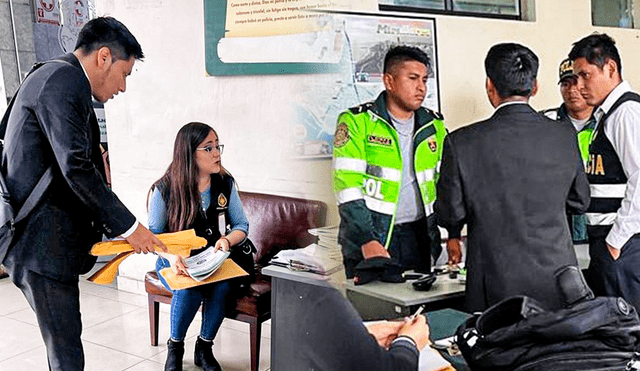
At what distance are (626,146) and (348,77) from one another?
280mm

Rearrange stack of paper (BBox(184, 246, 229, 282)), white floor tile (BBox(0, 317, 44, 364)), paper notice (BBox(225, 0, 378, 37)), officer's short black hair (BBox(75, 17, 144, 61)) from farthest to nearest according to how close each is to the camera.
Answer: white floor tile (BBox(0, 317, 44, 364)) → stack of paper (BBox(184, 246, 229, 282)) → officer's short black hair (BBox(75, 17, 144, 61)) → paper notice (BBox(225, 0, 378, 37))

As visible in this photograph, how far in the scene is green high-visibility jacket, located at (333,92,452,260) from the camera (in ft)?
1.57

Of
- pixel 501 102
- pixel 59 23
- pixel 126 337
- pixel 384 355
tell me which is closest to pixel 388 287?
pixel 384 355

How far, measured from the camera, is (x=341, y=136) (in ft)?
1.57

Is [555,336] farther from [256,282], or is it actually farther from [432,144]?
[256,282]

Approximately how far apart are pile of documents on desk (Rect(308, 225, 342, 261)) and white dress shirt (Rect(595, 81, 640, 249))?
275 mm

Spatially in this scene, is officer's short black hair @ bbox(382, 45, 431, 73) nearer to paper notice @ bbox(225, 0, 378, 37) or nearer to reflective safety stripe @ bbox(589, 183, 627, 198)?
paper notice @ bbox(225, 0, 378, 37)

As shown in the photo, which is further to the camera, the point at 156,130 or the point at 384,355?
the point at 156,130

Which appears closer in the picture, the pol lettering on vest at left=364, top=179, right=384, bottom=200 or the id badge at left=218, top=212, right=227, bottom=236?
the pol lettering on vest at left=364, top=179, right=384, bottom=200

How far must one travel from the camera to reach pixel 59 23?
3.00m

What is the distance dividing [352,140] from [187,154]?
1.48 m

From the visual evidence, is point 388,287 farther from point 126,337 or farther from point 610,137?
point 126,337

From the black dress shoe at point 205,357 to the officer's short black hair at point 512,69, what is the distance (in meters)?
1.52

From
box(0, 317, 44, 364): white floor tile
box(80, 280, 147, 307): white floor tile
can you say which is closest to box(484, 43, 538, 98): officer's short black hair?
box(0, 317, 44, 364): white floor tile
